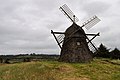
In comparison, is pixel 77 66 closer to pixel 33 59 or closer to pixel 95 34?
pixel 95 34

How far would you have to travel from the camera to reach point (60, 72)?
35438 mm

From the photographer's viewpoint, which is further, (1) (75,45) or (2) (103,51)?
(2) (103,51)

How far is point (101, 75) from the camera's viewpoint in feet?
116

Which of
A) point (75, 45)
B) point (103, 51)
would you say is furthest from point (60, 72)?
point (103, 51)

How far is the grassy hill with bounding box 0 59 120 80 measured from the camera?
111ft

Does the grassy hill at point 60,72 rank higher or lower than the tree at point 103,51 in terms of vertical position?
lower

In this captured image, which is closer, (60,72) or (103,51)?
(60,72)

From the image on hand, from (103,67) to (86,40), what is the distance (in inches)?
227

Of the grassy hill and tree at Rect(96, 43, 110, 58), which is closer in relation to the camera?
the grassy hill

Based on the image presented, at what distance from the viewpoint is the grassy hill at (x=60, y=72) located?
3397cm

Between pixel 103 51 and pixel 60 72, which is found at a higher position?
pixel 103 51

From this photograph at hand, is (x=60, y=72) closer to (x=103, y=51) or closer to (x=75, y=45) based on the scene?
(x=75, y=45)

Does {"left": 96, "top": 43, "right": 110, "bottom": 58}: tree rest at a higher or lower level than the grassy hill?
higher

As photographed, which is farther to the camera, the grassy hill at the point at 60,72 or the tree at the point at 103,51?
the tree at the point at 103,51
